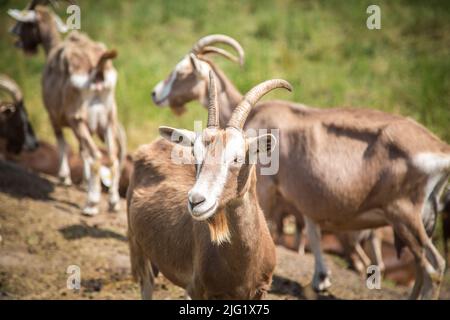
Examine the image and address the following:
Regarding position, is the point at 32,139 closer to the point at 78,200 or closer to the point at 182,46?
the point at 78,200

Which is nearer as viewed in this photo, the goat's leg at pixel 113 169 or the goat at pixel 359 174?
the goat at pixel 359 174

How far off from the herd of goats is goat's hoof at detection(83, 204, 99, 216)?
0.6 inches

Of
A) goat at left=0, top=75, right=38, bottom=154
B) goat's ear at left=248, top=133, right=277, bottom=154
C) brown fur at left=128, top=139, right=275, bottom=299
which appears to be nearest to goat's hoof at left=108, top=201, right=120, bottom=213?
goat at left=0, top=75, right=38, bottom=154

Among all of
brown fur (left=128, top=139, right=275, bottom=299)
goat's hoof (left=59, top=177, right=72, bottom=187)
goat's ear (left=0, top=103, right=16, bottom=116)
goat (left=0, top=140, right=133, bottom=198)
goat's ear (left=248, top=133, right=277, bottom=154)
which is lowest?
goat's hoof (left=59, top=177, right=72, bottom=187)

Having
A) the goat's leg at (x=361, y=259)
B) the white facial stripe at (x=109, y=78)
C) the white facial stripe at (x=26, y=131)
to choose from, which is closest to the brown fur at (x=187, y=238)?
the white facial stripe at (x=109, y=78)

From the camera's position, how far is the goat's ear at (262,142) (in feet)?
15.0

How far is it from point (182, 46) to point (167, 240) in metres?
12.5

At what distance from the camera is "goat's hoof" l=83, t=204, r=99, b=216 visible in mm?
8805

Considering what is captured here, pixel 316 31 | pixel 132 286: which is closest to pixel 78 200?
pixel 132 286

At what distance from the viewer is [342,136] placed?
7.20m

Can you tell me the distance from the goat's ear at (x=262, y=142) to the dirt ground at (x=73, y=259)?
8.96 ft

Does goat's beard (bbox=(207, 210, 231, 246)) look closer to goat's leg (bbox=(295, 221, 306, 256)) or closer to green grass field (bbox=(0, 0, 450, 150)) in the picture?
goat's leg (bbox=(295, 221, 306, 256))

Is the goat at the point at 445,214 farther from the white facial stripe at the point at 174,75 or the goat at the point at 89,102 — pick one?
the goat at the point at 89,102

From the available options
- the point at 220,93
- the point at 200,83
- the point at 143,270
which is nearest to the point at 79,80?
the point at 200,83
